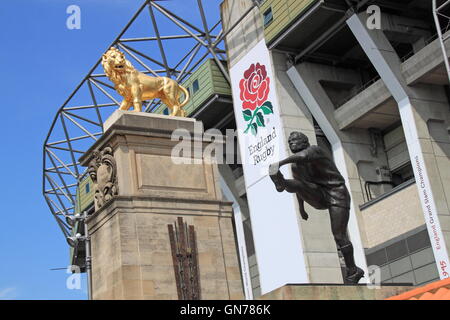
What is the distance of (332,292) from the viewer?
552 inches

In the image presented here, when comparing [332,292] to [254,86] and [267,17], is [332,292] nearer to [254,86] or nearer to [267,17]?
[267,17]

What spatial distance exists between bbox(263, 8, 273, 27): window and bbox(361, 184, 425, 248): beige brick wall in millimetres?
11937

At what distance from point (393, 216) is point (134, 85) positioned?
2608 cm

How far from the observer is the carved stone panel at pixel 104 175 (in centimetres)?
1795

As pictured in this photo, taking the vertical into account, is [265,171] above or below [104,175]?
above

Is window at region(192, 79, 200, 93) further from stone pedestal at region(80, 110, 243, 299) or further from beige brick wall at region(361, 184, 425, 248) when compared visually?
stone pedestal at region(80, 110, 243, 299)

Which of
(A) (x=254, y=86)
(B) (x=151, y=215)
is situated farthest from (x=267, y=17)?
(B) (x=151, y=215)

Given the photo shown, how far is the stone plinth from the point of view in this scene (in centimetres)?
1343

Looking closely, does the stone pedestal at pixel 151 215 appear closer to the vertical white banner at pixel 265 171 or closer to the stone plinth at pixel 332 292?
the stone plinth at pixel 332 292

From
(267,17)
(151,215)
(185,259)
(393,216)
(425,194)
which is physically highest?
(267,17)

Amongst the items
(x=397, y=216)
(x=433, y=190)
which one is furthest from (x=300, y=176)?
(x=397, y=216)

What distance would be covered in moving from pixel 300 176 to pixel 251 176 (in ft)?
107

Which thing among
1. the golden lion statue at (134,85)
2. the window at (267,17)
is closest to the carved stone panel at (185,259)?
the golden lion statue at (134,85)

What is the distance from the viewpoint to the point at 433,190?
39.2 m
